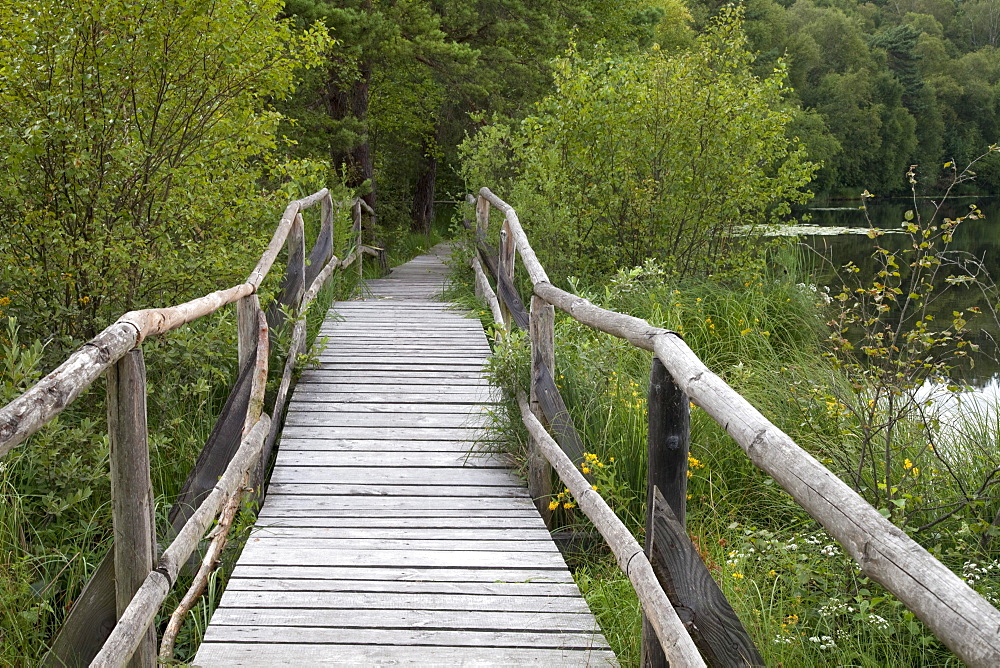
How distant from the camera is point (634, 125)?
846 cm

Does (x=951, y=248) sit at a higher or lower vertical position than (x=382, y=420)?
lower

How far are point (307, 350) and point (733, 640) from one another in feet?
16.3

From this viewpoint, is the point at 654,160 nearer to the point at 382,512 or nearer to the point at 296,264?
the point at 296,264

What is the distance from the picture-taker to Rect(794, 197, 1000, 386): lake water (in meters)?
11.0

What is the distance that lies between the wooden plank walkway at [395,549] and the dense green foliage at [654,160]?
265 cm

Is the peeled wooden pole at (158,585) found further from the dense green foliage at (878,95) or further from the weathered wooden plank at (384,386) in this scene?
the dense green foliage at (878,95)

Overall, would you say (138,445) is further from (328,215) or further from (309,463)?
(328,215)

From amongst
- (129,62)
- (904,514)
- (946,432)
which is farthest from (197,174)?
(946,432)

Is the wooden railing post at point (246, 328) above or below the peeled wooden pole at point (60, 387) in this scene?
below

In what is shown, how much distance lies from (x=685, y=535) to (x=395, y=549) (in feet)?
6.05

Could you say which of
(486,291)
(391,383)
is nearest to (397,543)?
(391,383)

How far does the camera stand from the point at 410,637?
10.5 feet

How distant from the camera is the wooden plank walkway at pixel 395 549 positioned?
10.3ft

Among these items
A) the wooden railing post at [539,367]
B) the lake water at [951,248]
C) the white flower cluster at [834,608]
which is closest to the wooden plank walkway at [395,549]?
the wooden railing post at [539,367]
